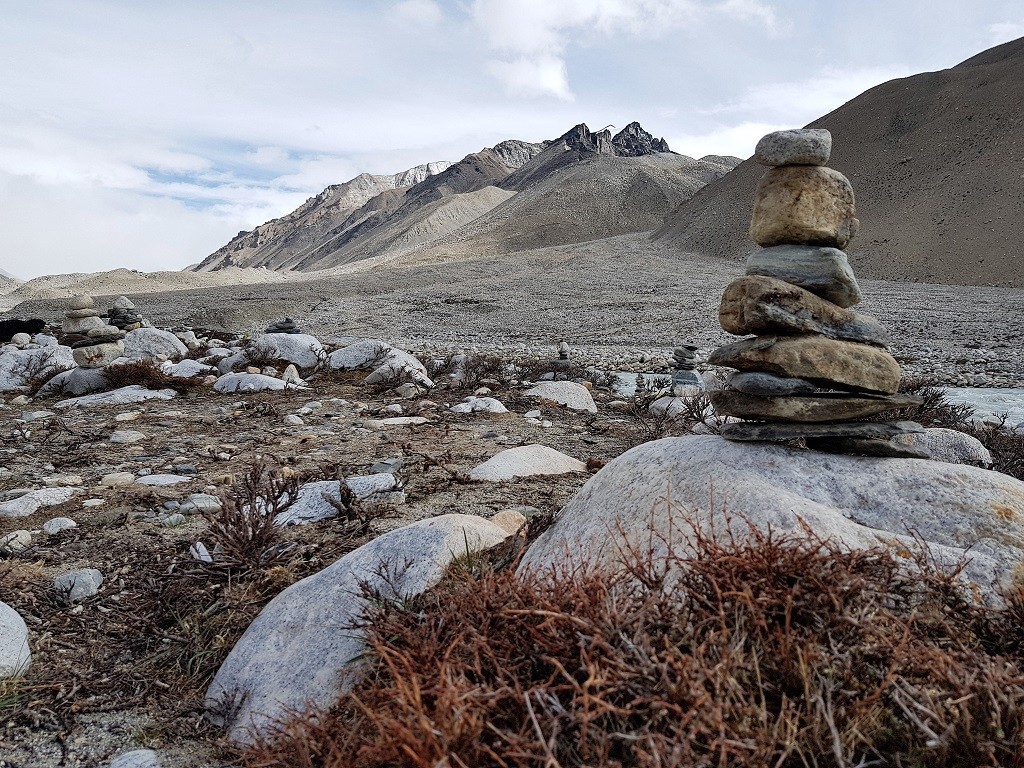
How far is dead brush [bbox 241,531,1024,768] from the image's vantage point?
161 cm

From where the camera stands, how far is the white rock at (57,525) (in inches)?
167

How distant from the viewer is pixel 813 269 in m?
3.72

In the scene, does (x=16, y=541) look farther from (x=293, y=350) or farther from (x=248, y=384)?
(x=293, y=350)

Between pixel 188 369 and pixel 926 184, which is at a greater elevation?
pixel 926 184

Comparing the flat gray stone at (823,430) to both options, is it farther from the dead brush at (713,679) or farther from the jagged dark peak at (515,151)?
the jagged dark peak at (515,151)

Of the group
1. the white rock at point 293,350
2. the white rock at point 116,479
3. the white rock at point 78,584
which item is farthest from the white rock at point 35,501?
the white rock at point 293,350

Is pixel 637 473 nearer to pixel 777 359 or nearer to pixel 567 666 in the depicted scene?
pixel 777 359

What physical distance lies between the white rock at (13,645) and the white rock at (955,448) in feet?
19.0

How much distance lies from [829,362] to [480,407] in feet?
→ 17.9

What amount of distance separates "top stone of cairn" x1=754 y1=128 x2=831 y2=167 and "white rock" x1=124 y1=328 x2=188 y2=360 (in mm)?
13064

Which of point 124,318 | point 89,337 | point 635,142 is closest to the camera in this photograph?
point 89,337

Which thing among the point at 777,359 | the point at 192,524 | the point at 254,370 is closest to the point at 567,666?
the point at 777,359

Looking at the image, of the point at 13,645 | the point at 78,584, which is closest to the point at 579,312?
the point at 78,584

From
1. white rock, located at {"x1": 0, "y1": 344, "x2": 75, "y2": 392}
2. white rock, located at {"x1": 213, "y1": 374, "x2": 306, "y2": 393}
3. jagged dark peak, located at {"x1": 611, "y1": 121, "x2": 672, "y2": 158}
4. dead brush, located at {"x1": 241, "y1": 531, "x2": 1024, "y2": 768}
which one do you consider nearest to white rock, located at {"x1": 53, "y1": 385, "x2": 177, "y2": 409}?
white rock, located at {"x1": 213, "y1": 374, "x2": 306, "y2": 393}
